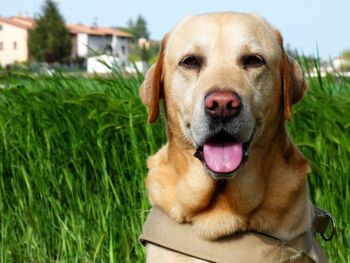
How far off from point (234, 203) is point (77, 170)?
1.89 m

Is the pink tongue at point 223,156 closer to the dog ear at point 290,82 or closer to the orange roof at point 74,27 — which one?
the dog ear at point 290,82

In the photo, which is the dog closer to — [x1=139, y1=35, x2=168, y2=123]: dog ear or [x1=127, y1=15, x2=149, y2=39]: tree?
[x1=139, y1=35, x2=168, y2=123]: dog ear

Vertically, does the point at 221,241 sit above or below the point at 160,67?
below

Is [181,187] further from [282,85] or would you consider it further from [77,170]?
[77,170]

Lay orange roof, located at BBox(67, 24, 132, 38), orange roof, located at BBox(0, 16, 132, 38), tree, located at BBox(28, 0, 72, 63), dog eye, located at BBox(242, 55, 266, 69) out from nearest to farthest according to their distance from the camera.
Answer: dog eye, located at BBox(242, 55, 266, 69)
tree, located at BBox(28, 0, 72, 63)
orange roof, located at BBox(0, 16, 132, 38)
orange roof, located at BBox(67, 24, 132, 38)

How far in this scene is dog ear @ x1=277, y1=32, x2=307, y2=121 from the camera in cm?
367

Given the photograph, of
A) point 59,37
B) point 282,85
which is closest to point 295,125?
point 282,85

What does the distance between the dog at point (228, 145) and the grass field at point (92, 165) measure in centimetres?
108

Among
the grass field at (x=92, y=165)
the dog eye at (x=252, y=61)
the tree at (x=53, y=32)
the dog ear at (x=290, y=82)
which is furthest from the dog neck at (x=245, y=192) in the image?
the tree at (x=53, y=32)

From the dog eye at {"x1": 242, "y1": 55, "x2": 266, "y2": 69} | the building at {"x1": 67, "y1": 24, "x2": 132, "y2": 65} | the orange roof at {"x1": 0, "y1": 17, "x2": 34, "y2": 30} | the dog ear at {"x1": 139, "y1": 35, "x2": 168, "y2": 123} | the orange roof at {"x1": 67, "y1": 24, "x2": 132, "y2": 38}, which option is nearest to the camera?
the dog eye at {"x1": 242, "y1": 55, "x2": 266, "y2": 69}

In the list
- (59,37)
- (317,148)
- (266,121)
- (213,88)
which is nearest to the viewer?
(213,88)

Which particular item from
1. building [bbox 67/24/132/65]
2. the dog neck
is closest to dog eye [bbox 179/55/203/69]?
the dog neck

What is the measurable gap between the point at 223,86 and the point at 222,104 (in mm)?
99

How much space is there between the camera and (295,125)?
201 inches
